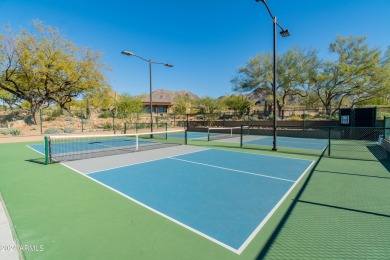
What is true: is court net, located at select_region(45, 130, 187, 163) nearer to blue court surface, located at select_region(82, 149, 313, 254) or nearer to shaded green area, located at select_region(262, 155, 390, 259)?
blue court surface, located at select_region(82, 149, 313, 254)

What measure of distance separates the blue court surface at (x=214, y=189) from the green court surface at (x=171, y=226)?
0.25 m

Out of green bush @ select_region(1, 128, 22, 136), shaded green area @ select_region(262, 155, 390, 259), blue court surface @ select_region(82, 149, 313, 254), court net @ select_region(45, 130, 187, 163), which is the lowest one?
shaded green area @ select_region(262, 155, 390, 259)

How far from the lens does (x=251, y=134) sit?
23.4 m

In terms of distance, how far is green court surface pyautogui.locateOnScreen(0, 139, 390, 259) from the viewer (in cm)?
317

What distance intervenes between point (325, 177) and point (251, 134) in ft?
54.1

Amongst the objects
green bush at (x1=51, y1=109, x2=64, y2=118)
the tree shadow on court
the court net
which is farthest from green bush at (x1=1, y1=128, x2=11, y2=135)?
the tree shadow on court

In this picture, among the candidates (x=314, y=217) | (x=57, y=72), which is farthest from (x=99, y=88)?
(x=314, y=217)

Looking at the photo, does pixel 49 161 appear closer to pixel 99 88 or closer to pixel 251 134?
pixel 251 134

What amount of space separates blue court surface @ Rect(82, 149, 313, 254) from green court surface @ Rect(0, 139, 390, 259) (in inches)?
10.0

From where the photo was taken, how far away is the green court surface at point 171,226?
317 cm

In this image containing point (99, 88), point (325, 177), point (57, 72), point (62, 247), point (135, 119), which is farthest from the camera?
point (135, 119)

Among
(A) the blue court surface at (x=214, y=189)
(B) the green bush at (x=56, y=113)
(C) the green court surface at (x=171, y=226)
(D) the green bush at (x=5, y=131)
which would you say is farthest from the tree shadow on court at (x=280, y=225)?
(B) the green bush at (x=56, y=113)

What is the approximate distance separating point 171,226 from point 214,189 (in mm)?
2169

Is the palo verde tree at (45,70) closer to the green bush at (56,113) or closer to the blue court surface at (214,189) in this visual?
the green bush at (56,113)
